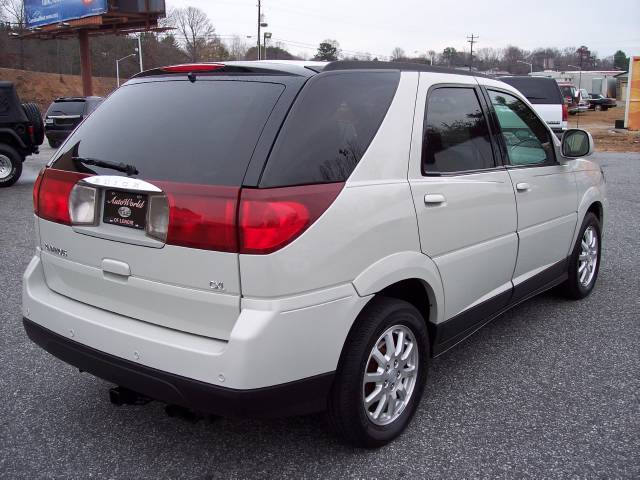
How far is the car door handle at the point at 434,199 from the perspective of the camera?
116 inches

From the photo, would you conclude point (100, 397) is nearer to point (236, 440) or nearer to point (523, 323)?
point (236, 440)

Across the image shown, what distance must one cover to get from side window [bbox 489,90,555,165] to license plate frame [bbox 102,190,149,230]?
7.80 feet

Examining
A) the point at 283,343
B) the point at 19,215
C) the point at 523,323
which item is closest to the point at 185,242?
the point at 283,343

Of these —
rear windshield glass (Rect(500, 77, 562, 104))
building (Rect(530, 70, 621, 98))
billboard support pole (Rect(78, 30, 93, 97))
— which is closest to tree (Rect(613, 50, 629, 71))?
building (Rect(530, 70, 621, 98))

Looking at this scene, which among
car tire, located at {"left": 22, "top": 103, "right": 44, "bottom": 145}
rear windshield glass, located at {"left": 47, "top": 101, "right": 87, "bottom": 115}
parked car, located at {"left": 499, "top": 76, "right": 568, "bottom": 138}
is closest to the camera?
car tire, located at {"left": 22, "top": 103, "right": 44, "bottom": 145}

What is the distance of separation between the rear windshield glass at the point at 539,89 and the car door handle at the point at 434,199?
1322 cm

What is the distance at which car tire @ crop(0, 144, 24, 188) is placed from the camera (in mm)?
11914

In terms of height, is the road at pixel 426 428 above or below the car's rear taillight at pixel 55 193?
below

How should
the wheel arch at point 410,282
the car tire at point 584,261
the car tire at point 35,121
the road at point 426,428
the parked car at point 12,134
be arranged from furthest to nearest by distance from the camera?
the car tire at point 35,121
the parked car at point 12,134
the car tire at point 584,261
the road at point 426,428
the wheel arch at point 410,282

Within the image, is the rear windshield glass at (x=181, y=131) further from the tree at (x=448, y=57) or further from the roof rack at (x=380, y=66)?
the tree at (x=448, y=57)

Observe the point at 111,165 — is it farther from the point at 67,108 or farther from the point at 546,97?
the point at 67,108

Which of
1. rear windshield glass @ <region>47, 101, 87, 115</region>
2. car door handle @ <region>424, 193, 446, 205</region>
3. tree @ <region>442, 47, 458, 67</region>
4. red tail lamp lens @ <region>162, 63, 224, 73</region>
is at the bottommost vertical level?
car door handle @ <region>424, 193, 446, 205</region>

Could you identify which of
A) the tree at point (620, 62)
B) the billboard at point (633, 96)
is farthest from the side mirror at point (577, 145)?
the tree at point (620, 62)

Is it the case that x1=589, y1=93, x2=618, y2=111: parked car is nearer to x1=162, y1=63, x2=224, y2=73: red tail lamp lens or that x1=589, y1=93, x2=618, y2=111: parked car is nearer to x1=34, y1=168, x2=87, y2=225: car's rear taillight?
x1=162, y1=63, x2=224, y2=73: red tail lamp lens
